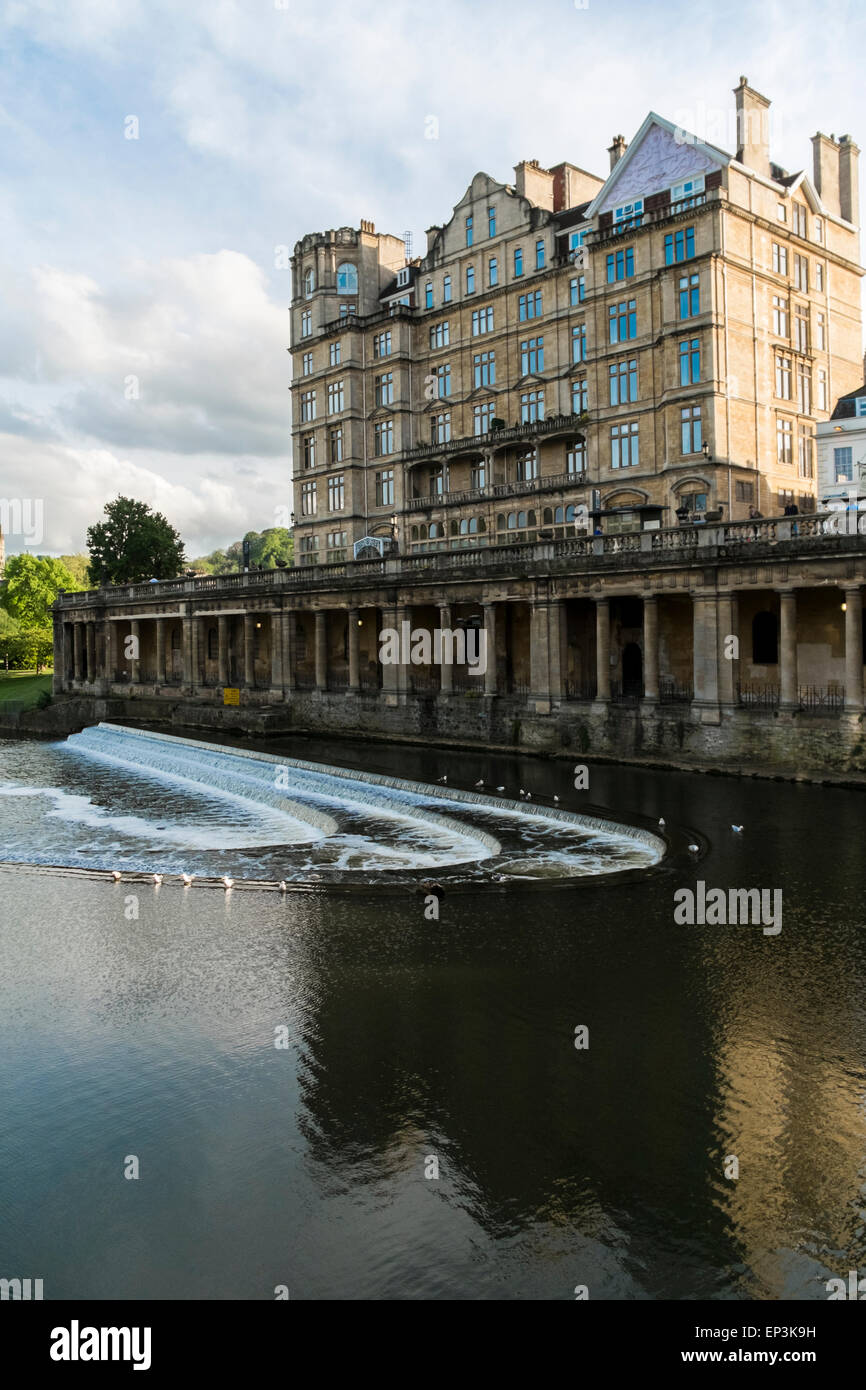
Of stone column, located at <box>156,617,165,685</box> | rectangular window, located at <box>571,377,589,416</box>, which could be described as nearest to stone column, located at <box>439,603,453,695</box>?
rectangular window, located at <box>571,377,589,416</box>

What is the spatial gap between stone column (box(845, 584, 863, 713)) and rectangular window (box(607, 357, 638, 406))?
22.5 m

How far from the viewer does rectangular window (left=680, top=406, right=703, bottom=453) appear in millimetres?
46500

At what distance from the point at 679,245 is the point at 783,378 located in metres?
8.76

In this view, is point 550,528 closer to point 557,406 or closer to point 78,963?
point 557,406

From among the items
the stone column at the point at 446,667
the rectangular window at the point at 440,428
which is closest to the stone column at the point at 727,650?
the stone column at the point at 446,667

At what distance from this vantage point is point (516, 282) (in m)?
57.3

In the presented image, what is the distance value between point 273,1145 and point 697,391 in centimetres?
4354

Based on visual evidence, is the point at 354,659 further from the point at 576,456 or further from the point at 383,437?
the point at 383,437

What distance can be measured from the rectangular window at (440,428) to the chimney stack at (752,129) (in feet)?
75.0

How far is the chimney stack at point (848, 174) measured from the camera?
53.5 meters

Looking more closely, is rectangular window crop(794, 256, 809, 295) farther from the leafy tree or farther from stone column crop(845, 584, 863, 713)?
the leafy tree

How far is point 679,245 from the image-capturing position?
47.4 meters

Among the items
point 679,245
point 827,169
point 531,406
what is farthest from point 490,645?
point 827,169
